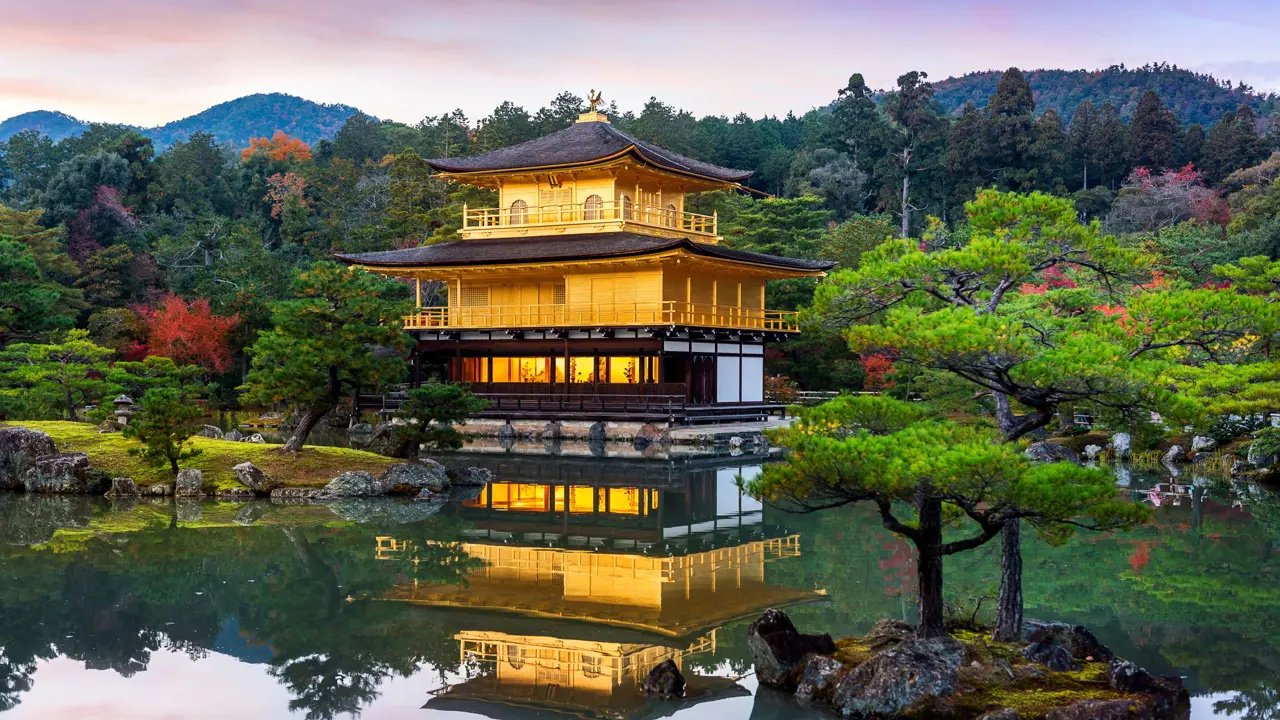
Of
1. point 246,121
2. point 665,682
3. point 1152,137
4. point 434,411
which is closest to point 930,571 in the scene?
point 665,682

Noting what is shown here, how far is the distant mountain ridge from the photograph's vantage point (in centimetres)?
15412

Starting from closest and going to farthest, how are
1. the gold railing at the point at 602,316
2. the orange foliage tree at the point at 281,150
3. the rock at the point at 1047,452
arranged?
the rock at the point at 1047,452 < the gold railing at the point at 602,316 < the orange foliage tree at the point at 281,150

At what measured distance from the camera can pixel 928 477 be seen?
8156 mm

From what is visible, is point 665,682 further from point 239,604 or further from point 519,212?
point 519,212

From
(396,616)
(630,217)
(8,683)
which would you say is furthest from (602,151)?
(8,683)

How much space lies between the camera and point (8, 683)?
31.3 ft

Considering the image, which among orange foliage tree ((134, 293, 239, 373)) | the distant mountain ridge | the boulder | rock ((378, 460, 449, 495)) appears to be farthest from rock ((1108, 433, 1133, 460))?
the distant mountain ridge

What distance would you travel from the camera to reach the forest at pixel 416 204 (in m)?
37.5

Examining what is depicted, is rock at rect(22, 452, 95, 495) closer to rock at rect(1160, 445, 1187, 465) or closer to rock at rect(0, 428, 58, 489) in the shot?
rock at rect(0, 428, 58, 489)

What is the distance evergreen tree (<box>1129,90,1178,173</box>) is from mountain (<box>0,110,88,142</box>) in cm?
13461

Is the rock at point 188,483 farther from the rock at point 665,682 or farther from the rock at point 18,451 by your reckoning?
the rock at point 665,682

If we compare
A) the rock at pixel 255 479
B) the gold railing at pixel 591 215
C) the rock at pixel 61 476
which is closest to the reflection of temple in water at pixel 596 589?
the rock at pixel 255 479

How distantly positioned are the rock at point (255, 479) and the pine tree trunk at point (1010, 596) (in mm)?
14217

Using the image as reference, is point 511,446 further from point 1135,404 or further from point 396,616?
point 1135,404
